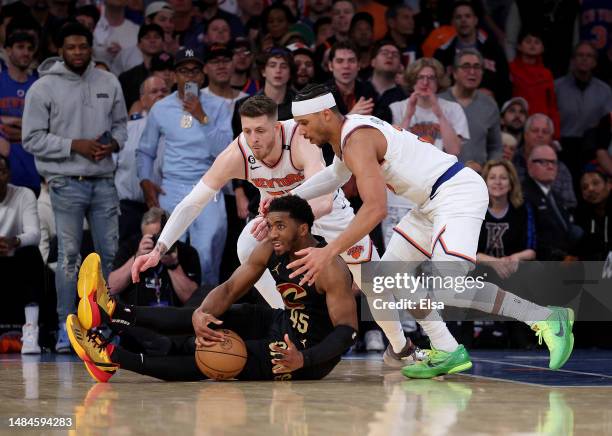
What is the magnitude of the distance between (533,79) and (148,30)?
4.09 metres

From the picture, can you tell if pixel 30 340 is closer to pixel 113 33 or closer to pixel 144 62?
pixel 144 62

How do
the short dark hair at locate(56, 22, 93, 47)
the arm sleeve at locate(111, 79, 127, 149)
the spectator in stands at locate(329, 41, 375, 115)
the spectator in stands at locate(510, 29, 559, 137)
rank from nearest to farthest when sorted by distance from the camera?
the short dark hair at locate(56, 22, 93, 47) → the arm sleeve at locate(111, 79, 127, 149) → the spectator in stands at locate(329, 41, 375, 115) → the spectator in stands at locate(510, 29, 559, 137)

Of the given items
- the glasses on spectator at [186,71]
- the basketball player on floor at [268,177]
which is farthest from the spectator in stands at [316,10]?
the basketball player on floor at [268,177]

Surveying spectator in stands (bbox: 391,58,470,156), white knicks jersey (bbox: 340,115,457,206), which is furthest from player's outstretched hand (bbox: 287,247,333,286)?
spectator in stands (bbox: 391,58,470,156)

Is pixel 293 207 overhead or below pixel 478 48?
below

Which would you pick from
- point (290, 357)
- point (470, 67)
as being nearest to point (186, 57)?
point (470, 67)

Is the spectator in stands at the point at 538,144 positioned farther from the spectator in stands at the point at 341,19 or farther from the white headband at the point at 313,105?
the white headband at the point at 313,105

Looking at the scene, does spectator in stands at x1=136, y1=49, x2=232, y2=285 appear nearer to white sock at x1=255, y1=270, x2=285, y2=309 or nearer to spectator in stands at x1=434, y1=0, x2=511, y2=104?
white sock at x1=255, y1=270, x2=285, y2=309

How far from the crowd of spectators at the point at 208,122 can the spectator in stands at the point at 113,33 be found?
0.02 metres

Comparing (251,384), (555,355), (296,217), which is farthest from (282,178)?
(555,355)

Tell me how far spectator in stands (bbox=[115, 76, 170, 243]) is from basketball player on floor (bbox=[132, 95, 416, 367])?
2829 mm

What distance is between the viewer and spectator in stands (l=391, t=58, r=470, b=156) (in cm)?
971

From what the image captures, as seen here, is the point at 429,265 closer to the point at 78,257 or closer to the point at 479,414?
the point at 479,414

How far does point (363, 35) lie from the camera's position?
11195mm
